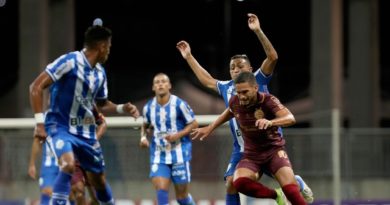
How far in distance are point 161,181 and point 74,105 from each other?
12.2 ft

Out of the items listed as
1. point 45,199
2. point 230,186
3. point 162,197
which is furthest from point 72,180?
point 230,186

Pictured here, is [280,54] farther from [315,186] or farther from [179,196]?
[179,196]

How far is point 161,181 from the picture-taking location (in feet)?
45.0

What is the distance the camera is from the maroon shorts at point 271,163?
10984 mm

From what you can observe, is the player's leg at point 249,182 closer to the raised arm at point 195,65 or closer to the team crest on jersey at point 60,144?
the raised arm at point 195,65

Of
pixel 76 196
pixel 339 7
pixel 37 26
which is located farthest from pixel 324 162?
pixel 37 26

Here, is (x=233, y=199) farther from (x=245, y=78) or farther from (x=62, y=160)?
(x=62, y=160)

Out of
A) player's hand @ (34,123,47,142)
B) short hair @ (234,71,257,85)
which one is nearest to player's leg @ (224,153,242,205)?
short hair @ (234,71,257,85)

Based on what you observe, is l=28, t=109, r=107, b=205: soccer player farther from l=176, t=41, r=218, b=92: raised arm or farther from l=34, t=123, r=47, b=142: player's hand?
l=34, t=123, r=47, b=142: player's hand

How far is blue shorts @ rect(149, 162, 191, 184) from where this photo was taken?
45.5 ft

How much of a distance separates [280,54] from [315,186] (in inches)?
364

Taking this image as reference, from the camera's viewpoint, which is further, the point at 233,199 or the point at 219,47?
the point at 219,47

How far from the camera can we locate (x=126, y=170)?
16438mm

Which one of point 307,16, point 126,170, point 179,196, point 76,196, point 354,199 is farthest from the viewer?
point 307,16
